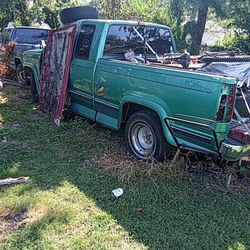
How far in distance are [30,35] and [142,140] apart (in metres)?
7.11

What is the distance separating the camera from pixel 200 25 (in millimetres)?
14641

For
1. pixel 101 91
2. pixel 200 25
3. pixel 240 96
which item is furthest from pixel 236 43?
pixel 240 96

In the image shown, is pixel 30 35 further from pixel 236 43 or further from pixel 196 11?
pixel 236 43

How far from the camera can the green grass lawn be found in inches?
122

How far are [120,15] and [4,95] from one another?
9.41 metres

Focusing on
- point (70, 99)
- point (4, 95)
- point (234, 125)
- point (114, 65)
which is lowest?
point (4, 95)

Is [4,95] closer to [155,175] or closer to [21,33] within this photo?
[21,33]

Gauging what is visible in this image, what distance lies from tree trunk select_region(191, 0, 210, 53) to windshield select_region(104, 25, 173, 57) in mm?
7802

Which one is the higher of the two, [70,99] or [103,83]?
[103,83]

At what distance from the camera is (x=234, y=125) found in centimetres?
377

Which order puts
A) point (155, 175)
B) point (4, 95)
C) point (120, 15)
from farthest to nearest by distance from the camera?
point (120, 15), point (4, 95), point (155, 175)

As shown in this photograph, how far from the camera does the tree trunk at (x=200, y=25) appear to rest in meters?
13.2

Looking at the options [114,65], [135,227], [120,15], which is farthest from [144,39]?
[120,15]

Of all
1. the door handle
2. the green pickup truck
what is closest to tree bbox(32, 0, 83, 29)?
the green pickup truck
